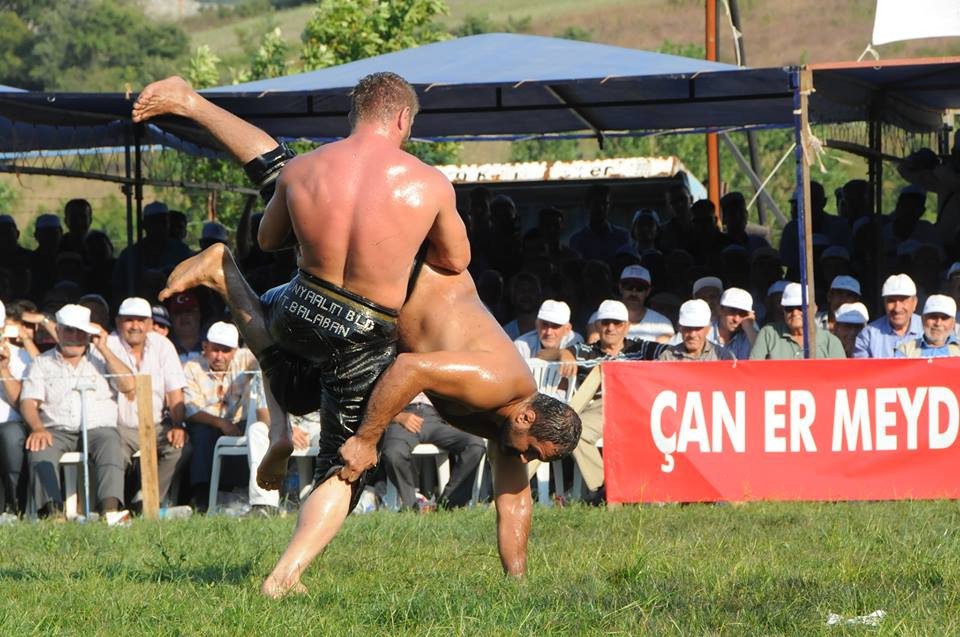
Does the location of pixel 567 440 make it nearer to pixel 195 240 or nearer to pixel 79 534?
pixel 79 534

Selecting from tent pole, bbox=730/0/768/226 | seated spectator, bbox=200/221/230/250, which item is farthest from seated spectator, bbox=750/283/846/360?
seated spectator, bbox=200/221/230/250

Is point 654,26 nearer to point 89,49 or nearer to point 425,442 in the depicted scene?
point 89,49

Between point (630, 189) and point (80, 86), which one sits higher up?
point (80, 86)

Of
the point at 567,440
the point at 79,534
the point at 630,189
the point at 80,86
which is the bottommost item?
the point at 79,534

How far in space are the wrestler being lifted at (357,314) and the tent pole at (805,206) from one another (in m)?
4.55

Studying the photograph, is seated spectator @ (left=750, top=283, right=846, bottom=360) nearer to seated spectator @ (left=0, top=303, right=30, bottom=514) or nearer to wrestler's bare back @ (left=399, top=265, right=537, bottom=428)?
wrestler's bare back @ (left=399, top=265, right=537, bottom=428)

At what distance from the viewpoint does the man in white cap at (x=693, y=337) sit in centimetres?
1097

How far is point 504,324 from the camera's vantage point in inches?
511

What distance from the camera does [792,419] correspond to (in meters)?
9.80

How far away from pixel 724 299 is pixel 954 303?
160 cm

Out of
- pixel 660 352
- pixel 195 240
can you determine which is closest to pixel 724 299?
pixel 660 352

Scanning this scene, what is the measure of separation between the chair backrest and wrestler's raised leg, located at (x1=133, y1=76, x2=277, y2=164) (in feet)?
15.8

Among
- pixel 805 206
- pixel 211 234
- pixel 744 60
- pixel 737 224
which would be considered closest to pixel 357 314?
pixel 805 206

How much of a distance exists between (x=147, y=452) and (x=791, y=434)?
412 centimetres
